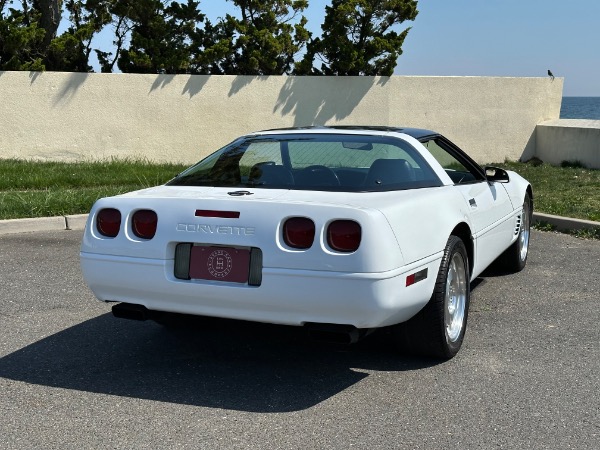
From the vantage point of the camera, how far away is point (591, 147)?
1627cm

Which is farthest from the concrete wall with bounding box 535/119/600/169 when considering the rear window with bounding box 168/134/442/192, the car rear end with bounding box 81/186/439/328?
the car rear end with bounding box 81/186/439/328

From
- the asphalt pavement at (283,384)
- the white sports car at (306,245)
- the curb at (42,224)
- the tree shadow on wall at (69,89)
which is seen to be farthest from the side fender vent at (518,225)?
the tree shadow on wall at (69,89)

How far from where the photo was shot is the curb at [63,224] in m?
9.45

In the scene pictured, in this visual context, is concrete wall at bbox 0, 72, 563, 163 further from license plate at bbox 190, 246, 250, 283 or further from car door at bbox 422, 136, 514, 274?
license plate at bbox 190, 246, 250, 283

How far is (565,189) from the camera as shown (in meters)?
12.6

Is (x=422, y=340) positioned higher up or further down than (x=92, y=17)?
further down

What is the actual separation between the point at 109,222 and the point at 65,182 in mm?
8042

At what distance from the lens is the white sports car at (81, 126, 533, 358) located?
4172mm

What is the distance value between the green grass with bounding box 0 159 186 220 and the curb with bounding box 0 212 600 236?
31 cm

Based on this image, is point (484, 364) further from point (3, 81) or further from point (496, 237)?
point (3, 81)

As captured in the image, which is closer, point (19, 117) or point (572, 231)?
point (572, 231)

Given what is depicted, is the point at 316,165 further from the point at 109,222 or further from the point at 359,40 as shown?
the point at 359,40

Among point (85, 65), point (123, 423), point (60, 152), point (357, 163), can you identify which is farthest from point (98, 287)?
point (85, 65)

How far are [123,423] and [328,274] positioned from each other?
119 centimetres
